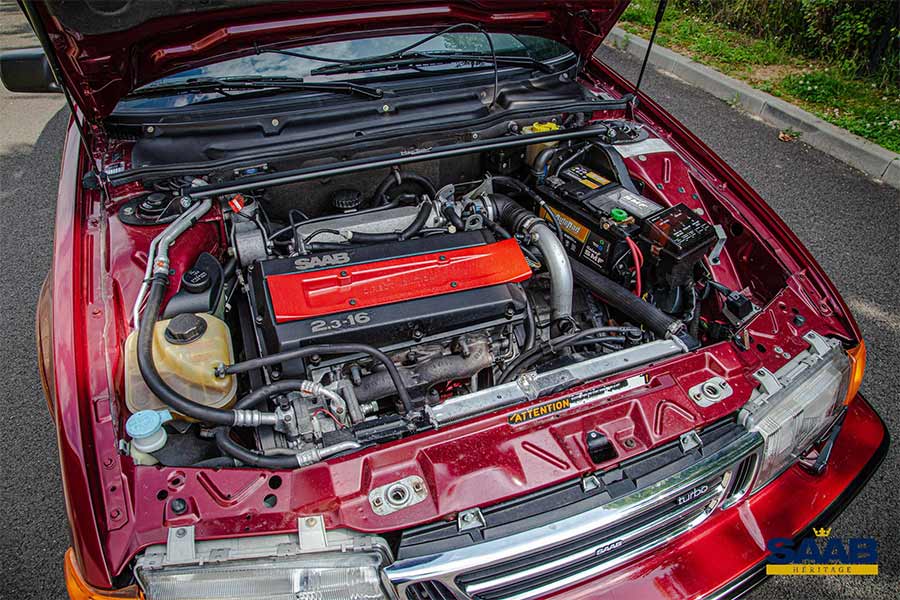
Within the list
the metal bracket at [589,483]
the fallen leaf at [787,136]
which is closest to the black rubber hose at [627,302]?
the metal bracket at [589,483]

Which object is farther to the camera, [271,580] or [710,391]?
[710,391]

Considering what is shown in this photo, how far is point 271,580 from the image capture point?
1.29 meters

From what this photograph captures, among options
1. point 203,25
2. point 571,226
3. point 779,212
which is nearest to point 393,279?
point 571,226

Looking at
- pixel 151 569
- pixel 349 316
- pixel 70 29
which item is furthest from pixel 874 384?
pixel 70 29

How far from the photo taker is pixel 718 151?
4.80 meters

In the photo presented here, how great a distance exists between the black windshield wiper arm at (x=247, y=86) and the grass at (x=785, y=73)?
4.67 meters

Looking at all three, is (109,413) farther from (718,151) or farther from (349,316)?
(718,151)

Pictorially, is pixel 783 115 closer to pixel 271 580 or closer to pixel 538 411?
pixel 538 411

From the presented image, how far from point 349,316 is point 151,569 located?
0.83m

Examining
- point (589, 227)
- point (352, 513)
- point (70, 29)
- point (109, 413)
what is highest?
point (70, 29)

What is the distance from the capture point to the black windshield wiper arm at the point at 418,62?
2.28 metres

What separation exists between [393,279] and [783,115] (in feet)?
15.9

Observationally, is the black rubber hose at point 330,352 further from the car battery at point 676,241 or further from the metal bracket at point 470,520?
the car battery at point 676,241

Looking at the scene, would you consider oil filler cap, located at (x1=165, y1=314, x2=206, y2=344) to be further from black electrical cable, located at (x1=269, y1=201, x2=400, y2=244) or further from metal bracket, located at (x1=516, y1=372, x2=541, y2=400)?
metal bracket, located at (x1=516, y1=372, x2=541, y2=400)
